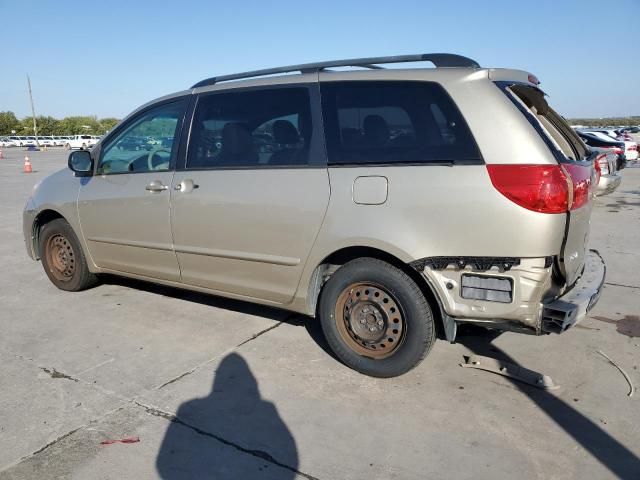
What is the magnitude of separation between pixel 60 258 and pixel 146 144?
170 cm

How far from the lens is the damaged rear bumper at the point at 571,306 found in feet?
Result: 9.48

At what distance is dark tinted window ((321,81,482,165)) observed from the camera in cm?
307

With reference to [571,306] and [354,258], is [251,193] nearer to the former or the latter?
[354,258]

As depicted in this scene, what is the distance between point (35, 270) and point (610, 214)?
9.28 meters

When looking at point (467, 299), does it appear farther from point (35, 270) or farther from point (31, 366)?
point (35, 270)

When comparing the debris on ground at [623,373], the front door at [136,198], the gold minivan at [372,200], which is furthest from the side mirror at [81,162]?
the debris on ground at [623,373]

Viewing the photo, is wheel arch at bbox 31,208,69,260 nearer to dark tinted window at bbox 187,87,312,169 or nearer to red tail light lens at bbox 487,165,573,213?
dark tinted window at bbox 187,87,312,169

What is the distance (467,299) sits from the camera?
3.03 meters

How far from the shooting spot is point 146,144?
4.51 meters

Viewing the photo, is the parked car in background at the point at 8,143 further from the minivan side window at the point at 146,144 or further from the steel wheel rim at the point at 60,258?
the minivan side window at the point at 146,144

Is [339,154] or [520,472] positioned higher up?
[339,154]

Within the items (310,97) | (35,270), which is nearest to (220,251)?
(310,97)

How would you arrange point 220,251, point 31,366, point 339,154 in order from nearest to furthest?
point 339,154
point 31,366
point 220,251

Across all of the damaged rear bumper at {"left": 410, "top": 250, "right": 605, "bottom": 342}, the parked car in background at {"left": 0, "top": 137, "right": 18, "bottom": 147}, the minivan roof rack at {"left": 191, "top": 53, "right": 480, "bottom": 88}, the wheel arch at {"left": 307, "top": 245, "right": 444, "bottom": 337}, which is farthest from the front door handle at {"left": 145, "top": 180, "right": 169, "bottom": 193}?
the parked car in background at {"left": 0, "top": 137, "right": 18, "bottom": 147}
